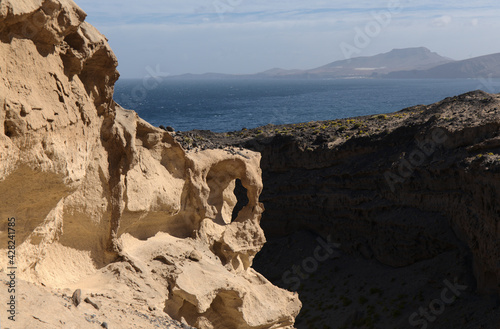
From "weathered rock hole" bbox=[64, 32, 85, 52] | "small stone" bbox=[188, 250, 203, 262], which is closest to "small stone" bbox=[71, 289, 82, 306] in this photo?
"small stone" bbox=[188, 250, 203, 262]

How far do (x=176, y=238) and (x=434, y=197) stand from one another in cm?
1817

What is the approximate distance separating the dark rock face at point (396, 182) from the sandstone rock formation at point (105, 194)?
11.5m

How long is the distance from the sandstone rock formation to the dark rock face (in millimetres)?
11524

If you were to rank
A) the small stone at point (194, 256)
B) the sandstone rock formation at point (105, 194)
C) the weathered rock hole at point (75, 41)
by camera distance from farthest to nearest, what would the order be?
the small stone at point (194, 256) → the weathered rock hole at point (75, 41) → the sandstone rock formation at point (105, 194)

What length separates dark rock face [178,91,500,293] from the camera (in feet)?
89.8

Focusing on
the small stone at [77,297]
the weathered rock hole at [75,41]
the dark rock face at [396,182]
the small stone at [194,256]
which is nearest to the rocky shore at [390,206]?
the dark rock face at [396,182]

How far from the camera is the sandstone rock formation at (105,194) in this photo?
1158cm

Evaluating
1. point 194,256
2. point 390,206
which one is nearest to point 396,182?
point 390,206

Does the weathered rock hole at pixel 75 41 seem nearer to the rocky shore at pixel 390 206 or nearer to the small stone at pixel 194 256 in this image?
the rocky shore at pixel 390 206

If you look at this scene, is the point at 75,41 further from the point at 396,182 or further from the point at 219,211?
the point at 396,182

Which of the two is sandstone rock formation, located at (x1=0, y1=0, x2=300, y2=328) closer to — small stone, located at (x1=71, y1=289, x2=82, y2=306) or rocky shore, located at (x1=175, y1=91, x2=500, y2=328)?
small stone, located at (x1=71, y1=289, x2=82, y2=306)

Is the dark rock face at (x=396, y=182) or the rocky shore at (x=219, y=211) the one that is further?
the dark rock face at (x=396, y=182)

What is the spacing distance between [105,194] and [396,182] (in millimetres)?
22498

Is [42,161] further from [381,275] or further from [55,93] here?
[381,275]
